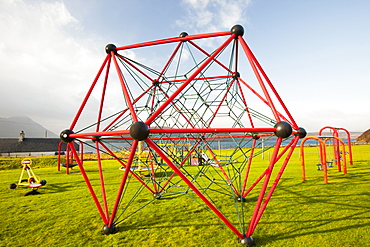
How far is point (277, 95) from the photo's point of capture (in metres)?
5.27

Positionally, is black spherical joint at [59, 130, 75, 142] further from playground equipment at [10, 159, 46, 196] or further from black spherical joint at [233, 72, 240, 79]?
playground equipment at [10, 159, 46, 196]

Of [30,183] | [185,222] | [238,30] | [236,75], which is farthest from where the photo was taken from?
[30,183]

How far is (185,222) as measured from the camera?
6.04 metres

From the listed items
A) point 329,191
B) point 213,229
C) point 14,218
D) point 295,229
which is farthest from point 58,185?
point 329,191

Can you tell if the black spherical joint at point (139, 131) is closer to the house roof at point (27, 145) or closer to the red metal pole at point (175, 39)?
the red metal pole at point (175, 39)

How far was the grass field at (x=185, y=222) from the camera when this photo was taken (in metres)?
4.91

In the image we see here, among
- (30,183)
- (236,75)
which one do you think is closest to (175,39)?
(236,75)

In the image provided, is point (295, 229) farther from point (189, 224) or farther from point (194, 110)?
point (194, 110)

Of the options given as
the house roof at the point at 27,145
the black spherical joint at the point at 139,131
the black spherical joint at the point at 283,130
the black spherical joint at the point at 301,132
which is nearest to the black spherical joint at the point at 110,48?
the black spherical joint at the point at 139,131

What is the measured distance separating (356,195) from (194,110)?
7.33 meters

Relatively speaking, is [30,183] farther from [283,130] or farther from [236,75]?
[283,130]

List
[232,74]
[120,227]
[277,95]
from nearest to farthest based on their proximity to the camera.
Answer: [277,95], [120,227], [232,74]

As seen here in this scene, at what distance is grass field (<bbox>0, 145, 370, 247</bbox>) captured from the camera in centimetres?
491

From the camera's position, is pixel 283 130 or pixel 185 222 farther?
pixel 185 222
